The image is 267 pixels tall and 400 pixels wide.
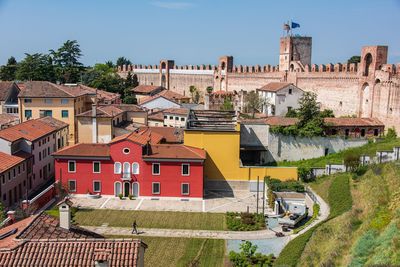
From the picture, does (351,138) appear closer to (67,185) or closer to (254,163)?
(254,163)

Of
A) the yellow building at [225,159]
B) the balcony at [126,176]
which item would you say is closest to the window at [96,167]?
the balcony at [126,176]

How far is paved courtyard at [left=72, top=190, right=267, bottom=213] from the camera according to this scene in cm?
2534

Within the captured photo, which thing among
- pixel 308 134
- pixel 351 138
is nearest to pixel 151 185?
pixel 308 134

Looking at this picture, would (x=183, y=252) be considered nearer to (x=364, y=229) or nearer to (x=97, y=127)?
(x=364, y=229)

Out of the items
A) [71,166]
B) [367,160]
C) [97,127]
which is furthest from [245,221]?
[97,127]

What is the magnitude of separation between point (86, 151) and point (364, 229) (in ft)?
54.6

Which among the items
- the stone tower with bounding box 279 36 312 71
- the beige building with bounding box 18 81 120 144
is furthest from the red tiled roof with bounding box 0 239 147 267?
the stone tower with bounding box 279 36 312 71

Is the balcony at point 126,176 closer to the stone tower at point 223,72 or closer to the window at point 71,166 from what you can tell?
the window at point 71,166

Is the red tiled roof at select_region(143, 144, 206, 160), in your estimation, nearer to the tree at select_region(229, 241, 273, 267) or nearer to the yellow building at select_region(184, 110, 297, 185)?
the yellow building at select_region(184, 110, 297, 185)

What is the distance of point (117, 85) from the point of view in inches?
→ 2425

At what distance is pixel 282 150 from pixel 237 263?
1593 centimetres

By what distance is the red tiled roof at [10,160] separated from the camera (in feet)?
77.6

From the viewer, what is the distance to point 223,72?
61.0 m

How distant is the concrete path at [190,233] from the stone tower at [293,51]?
33.0m
